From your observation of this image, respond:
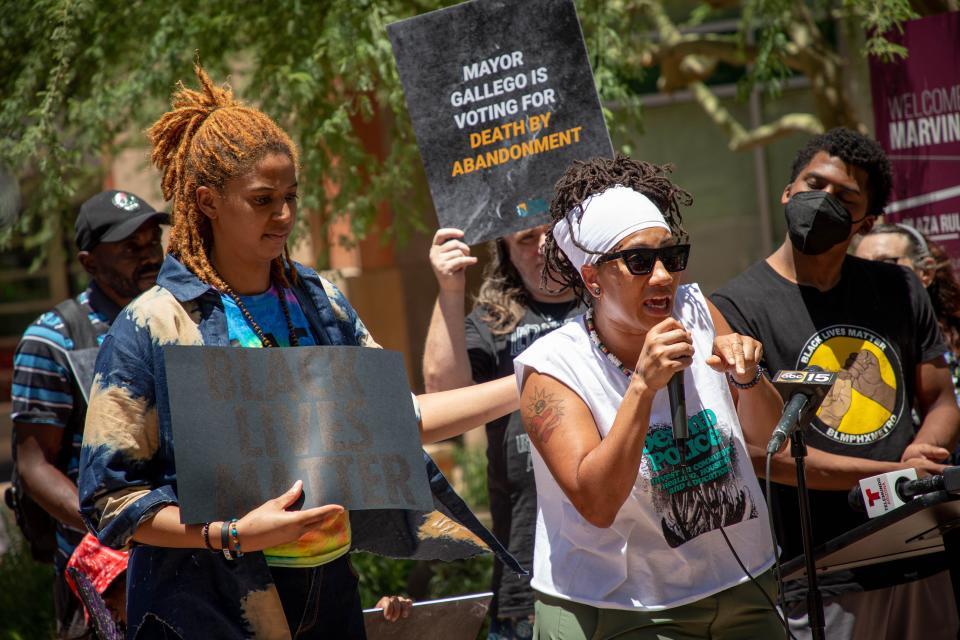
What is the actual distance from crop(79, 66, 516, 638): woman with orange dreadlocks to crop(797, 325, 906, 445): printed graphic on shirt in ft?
4.79

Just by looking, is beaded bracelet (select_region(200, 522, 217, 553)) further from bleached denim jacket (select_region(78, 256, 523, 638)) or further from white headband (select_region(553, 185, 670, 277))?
white headband (select_region(553, 185, 670, 277))

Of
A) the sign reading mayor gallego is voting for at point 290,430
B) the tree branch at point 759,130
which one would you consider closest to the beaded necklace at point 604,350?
the sign reading mayor gallego is voting for at point 290,430

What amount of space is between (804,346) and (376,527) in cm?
163

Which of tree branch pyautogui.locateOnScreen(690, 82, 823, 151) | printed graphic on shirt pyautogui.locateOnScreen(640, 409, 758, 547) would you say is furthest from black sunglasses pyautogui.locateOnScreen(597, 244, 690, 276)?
tree branch pyautogui.locateOnScreen(690, 82, 823, 151)

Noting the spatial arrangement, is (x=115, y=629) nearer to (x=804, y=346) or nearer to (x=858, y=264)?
(x=804, y=346)

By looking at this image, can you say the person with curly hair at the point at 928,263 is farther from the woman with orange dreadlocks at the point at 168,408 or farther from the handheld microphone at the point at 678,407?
the woman with orange dreadlocks at the point at 168,408

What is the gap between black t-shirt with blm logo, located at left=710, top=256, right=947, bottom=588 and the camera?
3721mm

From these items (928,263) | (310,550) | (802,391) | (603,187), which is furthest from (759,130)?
(310,550)

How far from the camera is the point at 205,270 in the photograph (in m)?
2.69

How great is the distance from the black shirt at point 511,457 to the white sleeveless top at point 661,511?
3.03ft

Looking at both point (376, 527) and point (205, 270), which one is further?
point (376, 527)

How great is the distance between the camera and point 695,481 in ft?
8.86

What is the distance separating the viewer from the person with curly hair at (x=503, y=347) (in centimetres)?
376

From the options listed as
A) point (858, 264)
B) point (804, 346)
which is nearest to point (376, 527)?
point (804, 346)
